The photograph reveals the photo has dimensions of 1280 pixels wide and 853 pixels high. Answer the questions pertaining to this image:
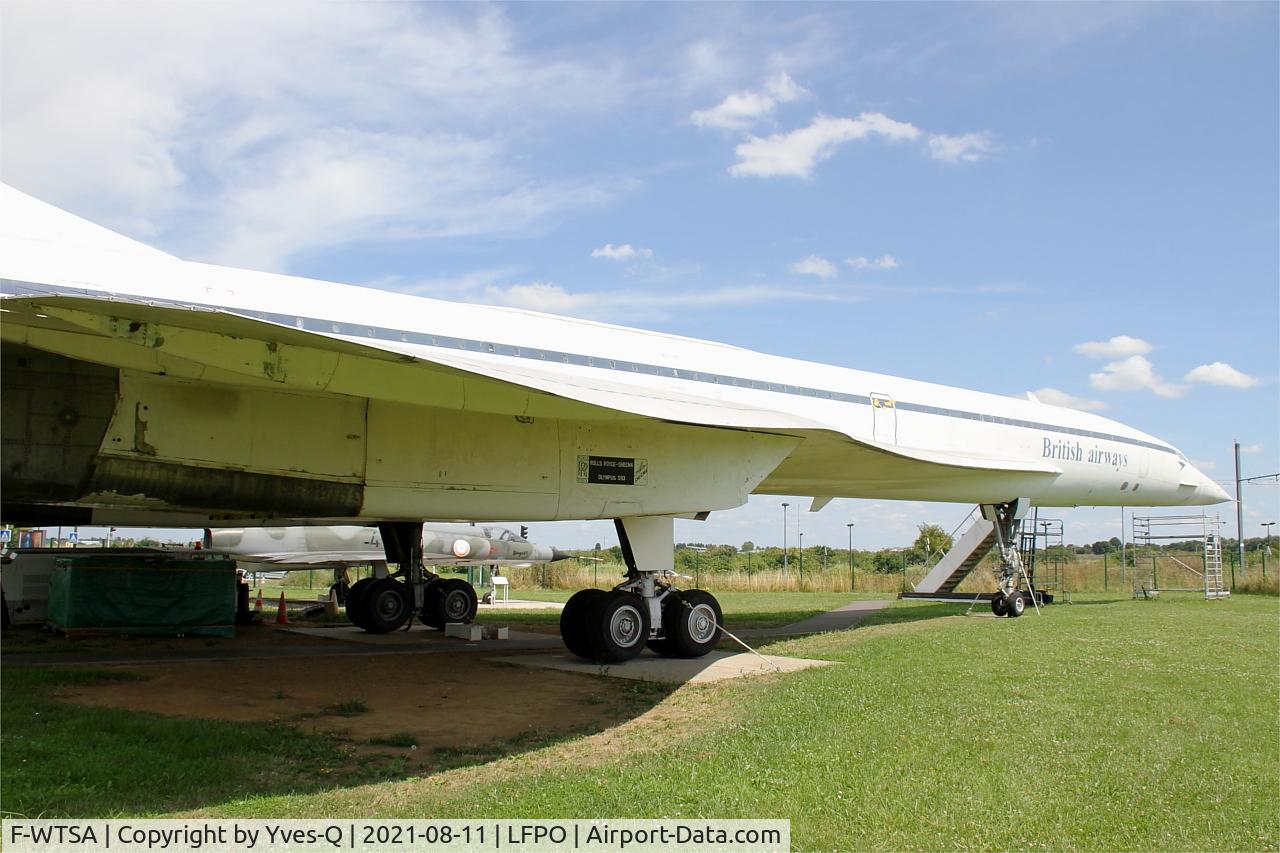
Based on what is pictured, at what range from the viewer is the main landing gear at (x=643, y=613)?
10.6 m

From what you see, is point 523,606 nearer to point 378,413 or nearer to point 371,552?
point 371,552

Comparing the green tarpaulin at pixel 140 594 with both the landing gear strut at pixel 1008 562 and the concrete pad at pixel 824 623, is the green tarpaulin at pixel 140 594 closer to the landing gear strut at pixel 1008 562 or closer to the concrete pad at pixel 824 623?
the concrete pad at pixel 824 623

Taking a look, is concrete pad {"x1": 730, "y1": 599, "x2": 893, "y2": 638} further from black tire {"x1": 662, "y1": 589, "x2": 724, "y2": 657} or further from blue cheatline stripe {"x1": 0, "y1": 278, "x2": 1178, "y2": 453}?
blue cheatline stripe {"x1": 0, "y1": 278, "x2": 1178, "y2": 453}

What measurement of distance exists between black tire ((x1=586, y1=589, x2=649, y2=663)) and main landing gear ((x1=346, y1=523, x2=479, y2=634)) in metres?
5.44

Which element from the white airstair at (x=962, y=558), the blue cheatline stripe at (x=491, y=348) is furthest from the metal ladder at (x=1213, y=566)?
A: the blue cheatline stripe at (x=491, y=348)

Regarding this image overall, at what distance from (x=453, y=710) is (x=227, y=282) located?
410cm

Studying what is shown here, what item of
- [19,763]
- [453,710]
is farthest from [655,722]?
[19,763]

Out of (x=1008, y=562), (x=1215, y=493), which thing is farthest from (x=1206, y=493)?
(x=1008, y=562)

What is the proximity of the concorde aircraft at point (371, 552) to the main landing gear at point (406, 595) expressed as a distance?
0.02 meters

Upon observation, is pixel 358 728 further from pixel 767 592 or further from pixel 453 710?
pixel 767 592

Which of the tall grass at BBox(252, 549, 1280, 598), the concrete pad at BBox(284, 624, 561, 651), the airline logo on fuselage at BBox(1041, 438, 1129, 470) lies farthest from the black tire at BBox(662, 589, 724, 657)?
the tall grass at BBox(252, 549, 1280, 598)

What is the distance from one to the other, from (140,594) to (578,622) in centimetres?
671

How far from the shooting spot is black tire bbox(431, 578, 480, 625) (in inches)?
624

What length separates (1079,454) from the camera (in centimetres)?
1827
